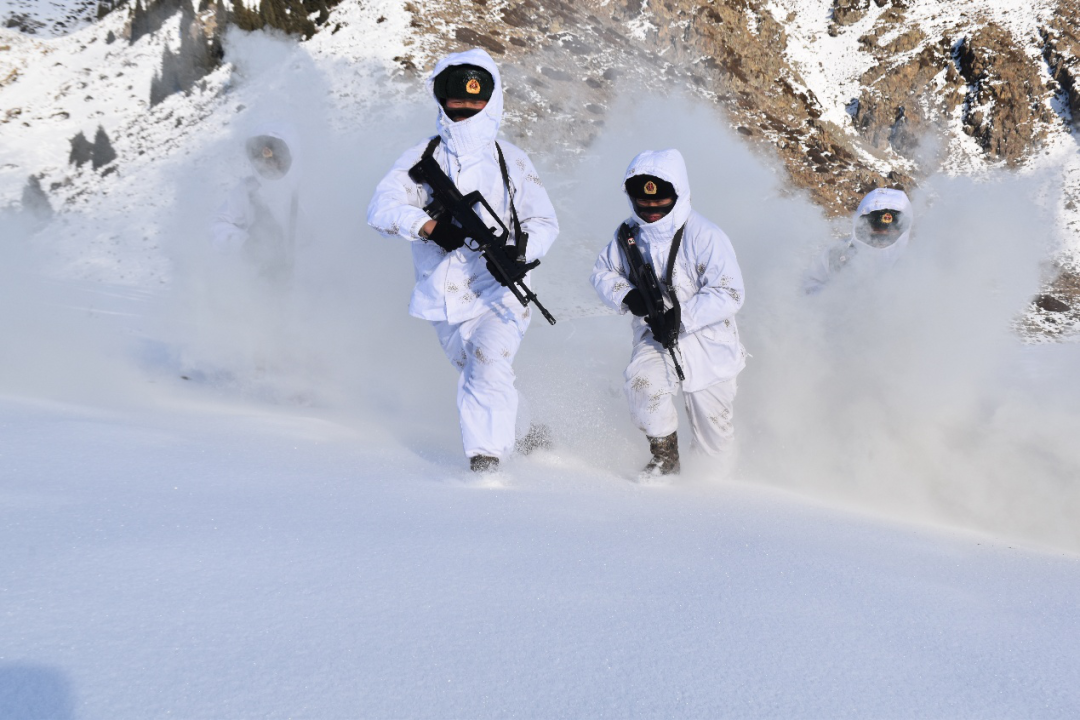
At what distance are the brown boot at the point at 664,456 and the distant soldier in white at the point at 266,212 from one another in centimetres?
337

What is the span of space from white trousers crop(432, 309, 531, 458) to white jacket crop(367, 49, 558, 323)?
88 millimetres

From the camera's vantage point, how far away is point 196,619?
1.39m

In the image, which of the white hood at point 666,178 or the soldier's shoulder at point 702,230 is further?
the soldier's shoulder at point 702,230

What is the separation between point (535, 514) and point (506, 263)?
129 centimetres

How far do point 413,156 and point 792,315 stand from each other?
3.11 meters

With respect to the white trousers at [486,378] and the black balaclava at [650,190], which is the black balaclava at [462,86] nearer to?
the black balaclava at [650,190]

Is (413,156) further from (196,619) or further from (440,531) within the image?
(196,619)

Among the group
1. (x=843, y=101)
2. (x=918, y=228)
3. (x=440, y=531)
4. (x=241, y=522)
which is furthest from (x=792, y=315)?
(x=843, y=101)

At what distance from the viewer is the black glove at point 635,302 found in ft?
12.4

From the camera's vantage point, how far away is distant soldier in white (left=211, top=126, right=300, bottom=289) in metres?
5.49

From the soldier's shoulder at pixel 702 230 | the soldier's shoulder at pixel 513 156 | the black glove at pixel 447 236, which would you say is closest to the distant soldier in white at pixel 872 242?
the soldier's shoulder at pixel 702 230

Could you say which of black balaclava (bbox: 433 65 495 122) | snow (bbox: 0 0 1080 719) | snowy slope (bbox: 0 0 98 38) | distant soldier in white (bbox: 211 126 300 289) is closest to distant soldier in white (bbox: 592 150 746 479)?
snow (bbox: 0 0 1080 719)

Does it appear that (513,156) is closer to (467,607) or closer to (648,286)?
(648,286)

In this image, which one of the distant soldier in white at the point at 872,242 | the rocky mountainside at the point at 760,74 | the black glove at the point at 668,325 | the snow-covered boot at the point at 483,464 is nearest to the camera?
the snow-covered boot at the point at 483,464
